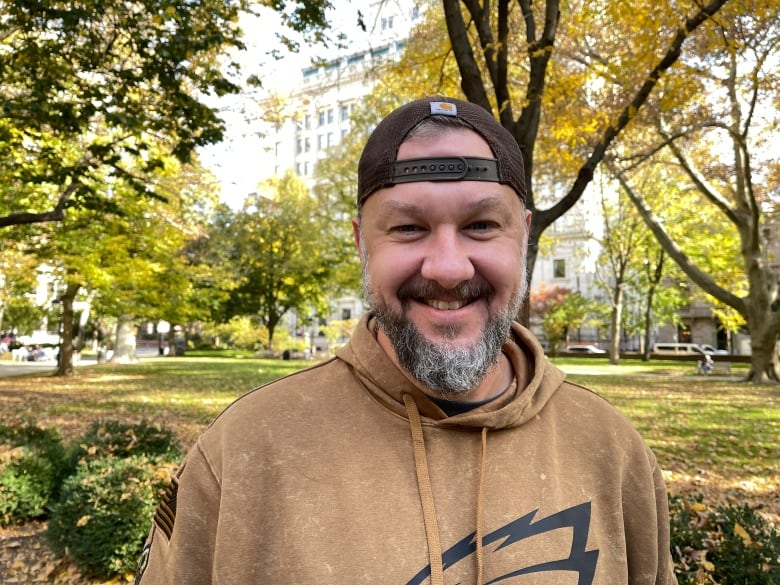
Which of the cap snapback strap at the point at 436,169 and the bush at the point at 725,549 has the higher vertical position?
the cap snapback strap at the point at 436,169

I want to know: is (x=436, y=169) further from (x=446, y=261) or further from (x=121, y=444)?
(x=121, y=444)

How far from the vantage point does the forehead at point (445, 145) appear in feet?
5.41

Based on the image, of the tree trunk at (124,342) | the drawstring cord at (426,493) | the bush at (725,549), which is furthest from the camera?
the tree trunk at (124,342)

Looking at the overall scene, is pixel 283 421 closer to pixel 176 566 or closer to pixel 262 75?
pixel 176 566

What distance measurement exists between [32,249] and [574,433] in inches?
719

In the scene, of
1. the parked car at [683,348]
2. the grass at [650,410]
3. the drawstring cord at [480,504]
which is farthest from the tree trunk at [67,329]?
the parked car at [683,348]

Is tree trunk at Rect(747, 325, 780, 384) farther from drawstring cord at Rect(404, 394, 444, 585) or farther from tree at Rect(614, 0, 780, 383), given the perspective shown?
drawstring cord at Rect(404, 394, 444, 585)

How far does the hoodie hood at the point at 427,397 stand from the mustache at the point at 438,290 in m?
0.19

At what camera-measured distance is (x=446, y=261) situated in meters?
1.61

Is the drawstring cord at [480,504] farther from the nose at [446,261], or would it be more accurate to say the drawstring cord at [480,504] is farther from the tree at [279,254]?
the tree at [279,254]

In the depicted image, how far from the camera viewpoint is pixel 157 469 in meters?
5.45

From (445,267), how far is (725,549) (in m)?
2.85

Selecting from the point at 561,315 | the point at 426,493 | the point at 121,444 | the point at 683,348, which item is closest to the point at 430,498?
the point at 426,493

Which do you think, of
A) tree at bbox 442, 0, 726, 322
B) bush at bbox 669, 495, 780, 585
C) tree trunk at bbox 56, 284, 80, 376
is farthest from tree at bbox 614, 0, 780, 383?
tree trunk at bbox 56, 284, 80, 376
